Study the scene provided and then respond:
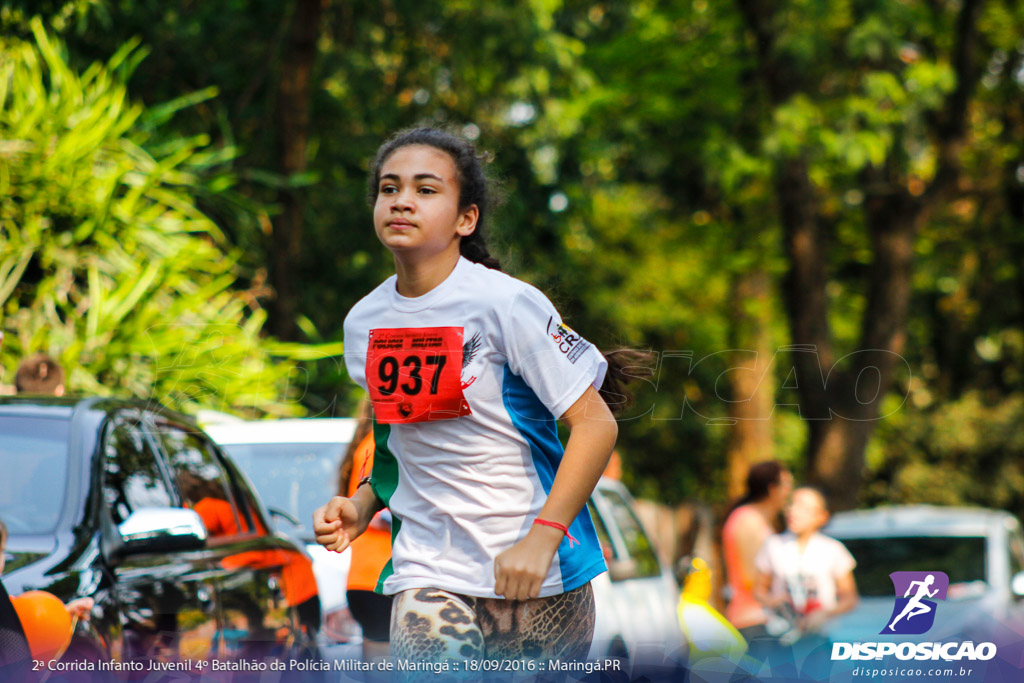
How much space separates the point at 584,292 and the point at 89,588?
49.5ft

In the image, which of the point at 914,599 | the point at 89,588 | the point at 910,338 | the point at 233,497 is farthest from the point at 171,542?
the point at 910,338

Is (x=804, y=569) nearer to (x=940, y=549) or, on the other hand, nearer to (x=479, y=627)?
(x=940, y=549)

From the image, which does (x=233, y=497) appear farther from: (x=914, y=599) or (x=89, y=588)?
(x=914, y=599)

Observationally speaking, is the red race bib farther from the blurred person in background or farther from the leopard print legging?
the blurred person in background

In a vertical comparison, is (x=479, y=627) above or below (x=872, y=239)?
below

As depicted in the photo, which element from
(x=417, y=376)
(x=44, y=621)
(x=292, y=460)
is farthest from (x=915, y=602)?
(x=292, y=460)

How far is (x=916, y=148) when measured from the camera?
12859mm

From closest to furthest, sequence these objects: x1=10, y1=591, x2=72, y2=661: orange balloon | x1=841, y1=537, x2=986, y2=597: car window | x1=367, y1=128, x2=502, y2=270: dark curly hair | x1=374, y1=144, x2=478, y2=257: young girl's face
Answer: x1=374, y1=144, x2=478, y2=257: young girl's face
x1=367, y1=128, x2=502, y2=270: dark curly hair
x1=10, y1=591, x2=72, y2=661: orange balloon
x1=841, y1=537, x2=986, y2=597: car window

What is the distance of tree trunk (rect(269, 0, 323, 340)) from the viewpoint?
38.4 ft

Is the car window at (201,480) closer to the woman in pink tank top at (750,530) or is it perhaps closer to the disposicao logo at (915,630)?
the disposicao logo at (915,630)

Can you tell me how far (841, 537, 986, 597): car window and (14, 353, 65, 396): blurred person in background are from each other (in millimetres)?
5255

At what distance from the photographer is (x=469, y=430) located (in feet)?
8.51

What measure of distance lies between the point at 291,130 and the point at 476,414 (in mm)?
9649

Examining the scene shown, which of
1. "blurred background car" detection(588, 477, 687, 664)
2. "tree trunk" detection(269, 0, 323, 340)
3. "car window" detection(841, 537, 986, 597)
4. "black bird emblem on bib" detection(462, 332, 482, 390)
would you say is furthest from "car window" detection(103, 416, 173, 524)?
"tree trunk" detection(269, 0, 323, 340)
